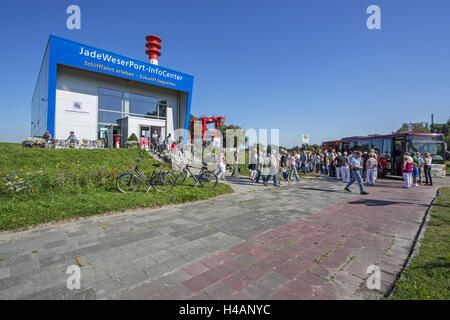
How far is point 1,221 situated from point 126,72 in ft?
59.8

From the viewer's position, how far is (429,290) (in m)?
2.35

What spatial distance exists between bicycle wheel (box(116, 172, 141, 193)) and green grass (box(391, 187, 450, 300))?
7065 millimetres

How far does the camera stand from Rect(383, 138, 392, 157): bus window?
16062 millimetres

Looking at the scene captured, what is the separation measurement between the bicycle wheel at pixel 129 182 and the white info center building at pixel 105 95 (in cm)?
1278

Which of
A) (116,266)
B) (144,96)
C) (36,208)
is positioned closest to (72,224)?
(36,208)

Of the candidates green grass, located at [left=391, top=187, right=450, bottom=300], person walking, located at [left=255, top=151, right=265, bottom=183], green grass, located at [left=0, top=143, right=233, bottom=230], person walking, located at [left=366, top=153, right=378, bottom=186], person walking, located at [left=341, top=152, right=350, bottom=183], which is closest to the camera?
green grass, located at [left=391, top=187, right=450, bottom=300]

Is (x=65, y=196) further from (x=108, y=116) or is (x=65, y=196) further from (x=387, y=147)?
(x=387, y=147)

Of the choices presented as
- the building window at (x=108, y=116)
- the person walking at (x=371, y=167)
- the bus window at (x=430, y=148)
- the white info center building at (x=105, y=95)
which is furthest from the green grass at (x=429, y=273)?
the building window at (x=108, y=116)

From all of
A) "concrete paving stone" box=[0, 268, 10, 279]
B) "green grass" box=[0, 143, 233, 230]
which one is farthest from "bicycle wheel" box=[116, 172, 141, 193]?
"concrete paving stone" box=[0, 268, 10, 279]

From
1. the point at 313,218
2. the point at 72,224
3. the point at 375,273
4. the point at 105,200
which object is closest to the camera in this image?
the point at 375,273

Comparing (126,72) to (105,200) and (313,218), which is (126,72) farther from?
(313,218)

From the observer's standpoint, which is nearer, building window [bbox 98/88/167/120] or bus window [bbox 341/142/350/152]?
building window [bbox 98/88/167/120]

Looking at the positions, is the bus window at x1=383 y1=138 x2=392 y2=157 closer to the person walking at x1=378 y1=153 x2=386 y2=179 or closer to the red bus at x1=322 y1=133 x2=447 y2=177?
the red bus at x1=322 y1=133 x2=447 y2=177

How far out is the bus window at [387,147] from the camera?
16062 mm
